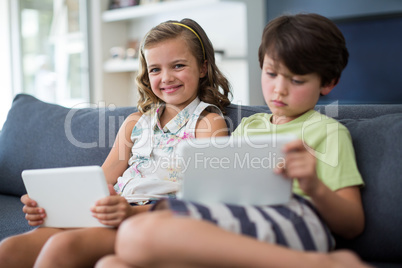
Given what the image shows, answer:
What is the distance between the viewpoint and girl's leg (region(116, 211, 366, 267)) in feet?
2.90

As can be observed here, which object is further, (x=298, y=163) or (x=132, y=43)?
(x=132, y=43)

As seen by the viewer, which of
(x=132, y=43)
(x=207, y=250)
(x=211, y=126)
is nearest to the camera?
(x=207, y=250)

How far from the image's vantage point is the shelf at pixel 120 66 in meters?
4.47

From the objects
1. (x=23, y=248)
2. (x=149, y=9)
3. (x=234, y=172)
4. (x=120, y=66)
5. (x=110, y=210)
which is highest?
(x=149, y=9)

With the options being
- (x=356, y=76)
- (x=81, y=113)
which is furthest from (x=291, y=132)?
(x=356, y=76)

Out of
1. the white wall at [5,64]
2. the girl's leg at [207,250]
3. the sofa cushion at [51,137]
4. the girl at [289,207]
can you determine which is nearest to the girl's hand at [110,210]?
the girl at [289,207]

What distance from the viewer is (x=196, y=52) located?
162 cm

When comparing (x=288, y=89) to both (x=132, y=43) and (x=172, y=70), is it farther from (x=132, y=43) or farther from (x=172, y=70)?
(x=132, y=43)

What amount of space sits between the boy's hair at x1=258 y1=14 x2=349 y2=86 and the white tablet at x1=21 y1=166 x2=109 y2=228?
1.71 feet

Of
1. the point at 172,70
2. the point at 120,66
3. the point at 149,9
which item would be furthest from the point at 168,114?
the point at 120,66

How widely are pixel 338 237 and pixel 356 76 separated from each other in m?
2.55

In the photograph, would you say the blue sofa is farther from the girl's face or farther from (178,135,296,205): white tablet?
(178,135,296,205): white tablet

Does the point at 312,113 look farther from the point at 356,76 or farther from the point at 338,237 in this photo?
the point at 356,76

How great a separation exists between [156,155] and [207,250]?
69cm
